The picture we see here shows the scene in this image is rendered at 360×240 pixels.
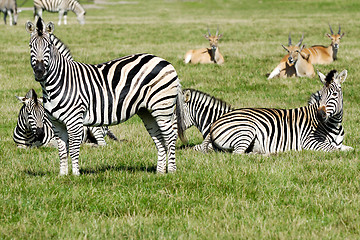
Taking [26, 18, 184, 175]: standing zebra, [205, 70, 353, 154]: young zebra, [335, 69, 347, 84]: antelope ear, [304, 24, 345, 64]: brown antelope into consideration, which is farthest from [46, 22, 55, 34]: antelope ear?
[304, 24, 345, 64]: brown antelope

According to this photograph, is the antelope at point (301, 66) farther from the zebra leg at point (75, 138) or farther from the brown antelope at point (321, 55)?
the zebra leg at point (75, 138)

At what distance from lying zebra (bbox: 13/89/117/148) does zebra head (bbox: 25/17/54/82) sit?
3.24m

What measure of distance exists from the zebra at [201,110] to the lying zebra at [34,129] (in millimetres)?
1835

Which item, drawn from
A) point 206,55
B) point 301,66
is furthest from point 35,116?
point 206,55

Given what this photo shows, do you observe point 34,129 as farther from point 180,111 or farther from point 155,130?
point 180,111

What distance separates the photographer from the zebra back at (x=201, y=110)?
10.8 m

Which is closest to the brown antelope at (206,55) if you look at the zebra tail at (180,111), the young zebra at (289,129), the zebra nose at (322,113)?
the young zebra at (289,129)

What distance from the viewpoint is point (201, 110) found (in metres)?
10.8

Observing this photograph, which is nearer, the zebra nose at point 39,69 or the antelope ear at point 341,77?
the zebra nose at point 39,69

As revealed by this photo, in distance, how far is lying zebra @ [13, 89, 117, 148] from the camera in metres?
10.1

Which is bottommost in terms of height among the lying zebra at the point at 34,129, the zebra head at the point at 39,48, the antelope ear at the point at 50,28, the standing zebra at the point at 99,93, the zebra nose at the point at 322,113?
the lying zebra at the point at 34,129

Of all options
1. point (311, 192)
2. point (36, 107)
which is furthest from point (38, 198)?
point (36, 107)

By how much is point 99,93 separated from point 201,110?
12.2 feet

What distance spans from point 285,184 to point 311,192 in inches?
17.6
